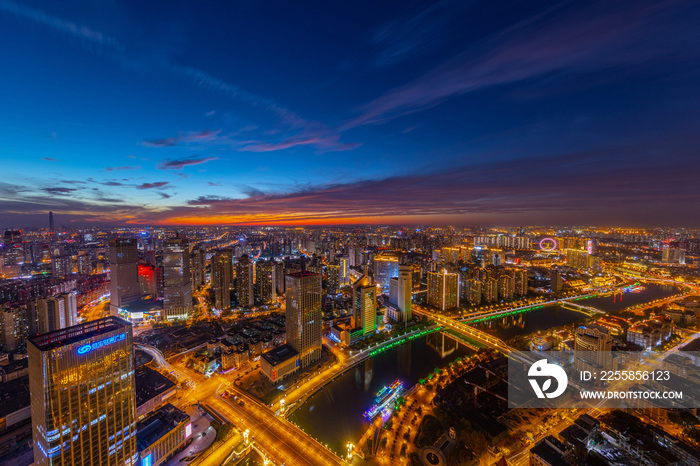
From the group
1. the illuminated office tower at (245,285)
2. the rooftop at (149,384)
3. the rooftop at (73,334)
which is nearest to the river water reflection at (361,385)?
the rooftop at (149,384)

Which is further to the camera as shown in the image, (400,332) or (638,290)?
(638,290)

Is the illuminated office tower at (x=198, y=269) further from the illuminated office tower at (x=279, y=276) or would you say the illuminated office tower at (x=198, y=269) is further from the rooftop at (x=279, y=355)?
the rooftop at (x=279, y=355)

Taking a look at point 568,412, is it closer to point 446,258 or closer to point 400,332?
point 400,332

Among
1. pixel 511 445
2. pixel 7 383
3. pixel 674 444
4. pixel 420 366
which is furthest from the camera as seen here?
pixel 420 366

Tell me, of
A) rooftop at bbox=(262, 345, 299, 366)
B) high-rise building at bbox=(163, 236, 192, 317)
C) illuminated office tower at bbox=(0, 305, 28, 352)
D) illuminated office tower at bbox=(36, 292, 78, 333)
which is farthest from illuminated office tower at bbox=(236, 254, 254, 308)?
illuminated office tower at bbox=(0, 305, 28, 352)

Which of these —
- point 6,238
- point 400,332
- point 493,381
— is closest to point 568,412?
point 493,381

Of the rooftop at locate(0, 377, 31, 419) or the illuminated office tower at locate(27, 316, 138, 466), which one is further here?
the rooftop at locate(0, 377, 31, 419)

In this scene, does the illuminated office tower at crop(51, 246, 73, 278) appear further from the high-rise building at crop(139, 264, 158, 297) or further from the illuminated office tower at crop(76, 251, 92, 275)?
the high-rise building at crop(139, 264, 158, 297)
